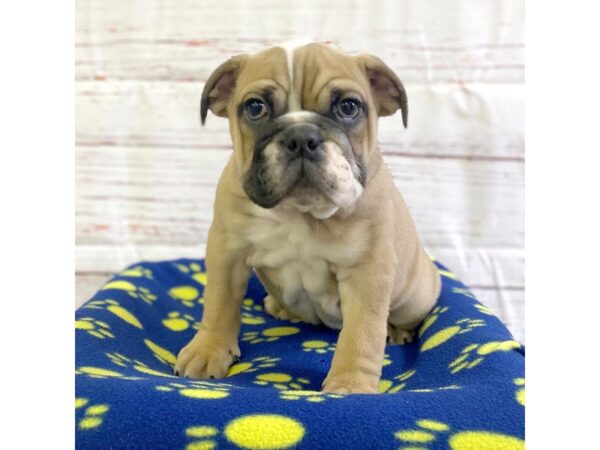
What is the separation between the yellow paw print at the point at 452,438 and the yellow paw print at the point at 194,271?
140 cm

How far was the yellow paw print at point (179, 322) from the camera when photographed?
200cm

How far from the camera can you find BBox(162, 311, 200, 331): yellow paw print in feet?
6.57

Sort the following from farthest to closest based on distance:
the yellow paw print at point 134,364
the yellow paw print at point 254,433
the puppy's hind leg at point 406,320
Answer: the puppy's hind leg at point 406,320, the yellow paw print at point 134,364, the yellow paw print at point 254,433

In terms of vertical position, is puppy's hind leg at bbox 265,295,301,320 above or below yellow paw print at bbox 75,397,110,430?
below

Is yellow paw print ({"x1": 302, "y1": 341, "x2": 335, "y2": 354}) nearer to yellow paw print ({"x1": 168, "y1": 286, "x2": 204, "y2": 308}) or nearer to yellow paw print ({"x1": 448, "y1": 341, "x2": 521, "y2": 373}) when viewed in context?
yellow paw print ({"x1": 448, "y1": 341, "x2": 521, "y2": 373})

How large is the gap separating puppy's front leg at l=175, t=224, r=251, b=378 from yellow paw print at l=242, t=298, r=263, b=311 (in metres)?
0.52

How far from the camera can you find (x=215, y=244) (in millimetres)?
1739

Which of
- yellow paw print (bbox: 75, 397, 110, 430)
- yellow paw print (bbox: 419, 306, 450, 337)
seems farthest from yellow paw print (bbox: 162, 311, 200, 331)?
yellow paw print (bbox: 75, 397, 110, 430)

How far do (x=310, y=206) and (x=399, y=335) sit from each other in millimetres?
686

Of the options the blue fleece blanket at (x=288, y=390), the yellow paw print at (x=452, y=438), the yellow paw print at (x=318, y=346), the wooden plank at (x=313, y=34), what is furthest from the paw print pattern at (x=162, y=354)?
the wooden plank at (x=313, y=34)

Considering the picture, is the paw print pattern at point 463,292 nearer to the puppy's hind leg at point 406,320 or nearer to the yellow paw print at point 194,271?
the puppy's hind leg at point 406,320

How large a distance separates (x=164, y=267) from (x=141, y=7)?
1.04 metres

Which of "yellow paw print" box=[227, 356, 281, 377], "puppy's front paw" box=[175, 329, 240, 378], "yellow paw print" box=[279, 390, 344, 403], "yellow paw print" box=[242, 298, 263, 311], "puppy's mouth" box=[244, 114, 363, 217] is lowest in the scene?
"yellow paw print" box=[242, 298, 263, 311]

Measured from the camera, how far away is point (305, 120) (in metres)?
1.49
